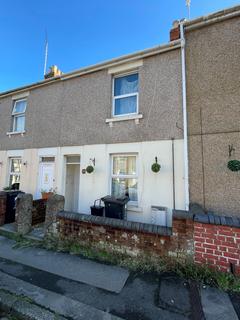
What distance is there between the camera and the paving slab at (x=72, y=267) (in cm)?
329

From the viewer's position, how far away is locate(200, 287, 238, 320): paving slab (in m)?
2.47

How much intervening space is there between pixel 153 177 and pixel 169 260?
249 cm

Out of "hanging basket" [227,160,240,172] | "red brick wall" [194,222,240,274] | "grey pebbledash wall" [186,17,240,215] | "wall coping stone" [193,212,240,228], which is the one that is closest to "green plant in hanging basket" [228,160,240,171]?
"hanging basket" [227,160,240,172]

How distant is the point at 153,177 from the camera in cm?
563

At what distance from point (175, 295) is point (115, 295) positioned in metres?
0.96

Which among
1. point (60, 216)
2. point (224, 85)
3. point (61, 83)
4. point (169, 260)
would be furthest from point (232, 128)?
point (61, 83)

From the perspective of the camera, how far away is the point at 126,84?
6664 millimetres

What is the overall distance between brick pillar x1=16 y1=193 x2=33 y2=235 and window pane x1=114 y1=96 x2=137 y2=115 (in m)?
4.23

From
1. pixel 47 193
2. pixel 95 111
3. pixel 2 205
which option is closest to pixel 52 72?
pixel 95 111

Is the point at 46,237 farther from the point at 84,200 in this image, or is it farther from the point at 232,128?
the point at 232,128

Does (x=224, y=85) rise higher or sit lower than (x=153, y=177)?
higher

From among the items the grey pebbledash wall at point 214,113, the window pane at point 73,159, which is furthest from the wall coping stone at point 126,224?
the window pane at point 73,159

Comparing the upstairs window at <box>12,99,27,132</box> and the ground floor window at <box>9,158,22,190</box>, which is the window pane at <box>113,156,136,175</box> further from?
the upstairs window at <box>12,99,27,132</box>

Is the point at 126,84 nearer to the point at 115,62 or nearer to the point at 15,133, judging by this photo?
the point at 115,62
